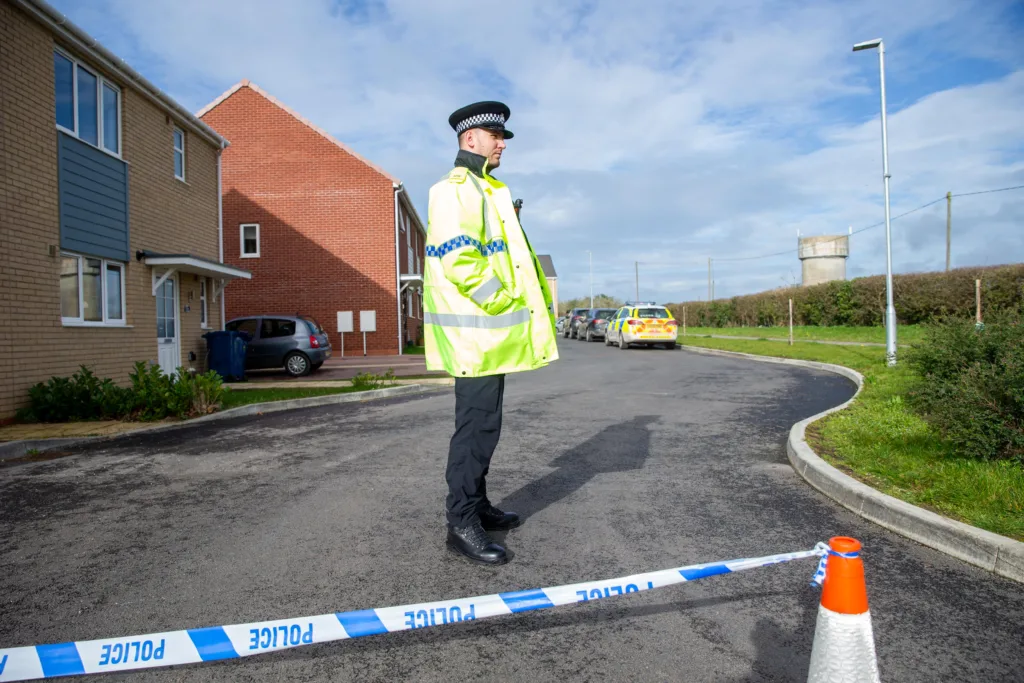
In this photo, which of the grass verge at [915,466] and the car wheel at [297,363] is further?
the car wheel at [297,363]

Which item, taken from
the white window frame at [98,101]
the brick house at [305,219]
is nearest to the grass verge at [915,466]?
the white window frame at [98,101]

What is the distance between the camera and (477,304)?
3439 mm

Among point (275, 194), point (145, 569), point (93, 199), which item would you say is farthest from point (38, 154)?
point (275, 194)

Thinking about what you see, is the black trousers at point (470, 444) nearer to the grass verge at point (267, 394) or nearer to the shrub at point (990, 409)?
the shrub at point (990, 409)

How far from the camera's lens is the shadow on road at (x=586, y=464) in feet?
16.0

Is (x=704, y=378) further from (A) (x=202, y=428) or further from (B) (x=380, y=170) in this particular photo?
(B) (x=380, y=170)

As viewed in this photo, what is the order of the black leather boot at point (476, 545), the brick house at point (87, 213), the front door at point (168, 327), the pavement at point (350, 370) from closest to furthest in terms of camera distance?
the black leather boot at point (476, 545) → the brick house at point (87, 213) → the front door at point (168, 327) → the pavement at point (350, 370)

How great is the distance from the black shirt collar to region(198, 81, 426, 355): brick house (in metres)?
20.9

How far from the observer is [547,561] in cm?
366

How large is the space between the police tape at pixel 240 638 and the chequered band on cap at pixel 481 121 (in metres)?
2.43

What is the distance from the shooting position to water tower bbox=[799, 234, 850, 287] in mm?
51125

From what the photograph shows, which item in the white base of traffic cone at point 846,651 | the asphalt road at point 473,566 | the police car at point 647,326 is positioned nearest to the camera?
the white base of traffic cone at point 846,651

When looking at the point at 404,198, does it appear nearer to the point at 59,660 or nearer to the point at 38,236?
A: the point at 38,236

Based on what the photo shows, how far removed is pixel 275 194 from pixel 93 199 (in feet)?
44.0
